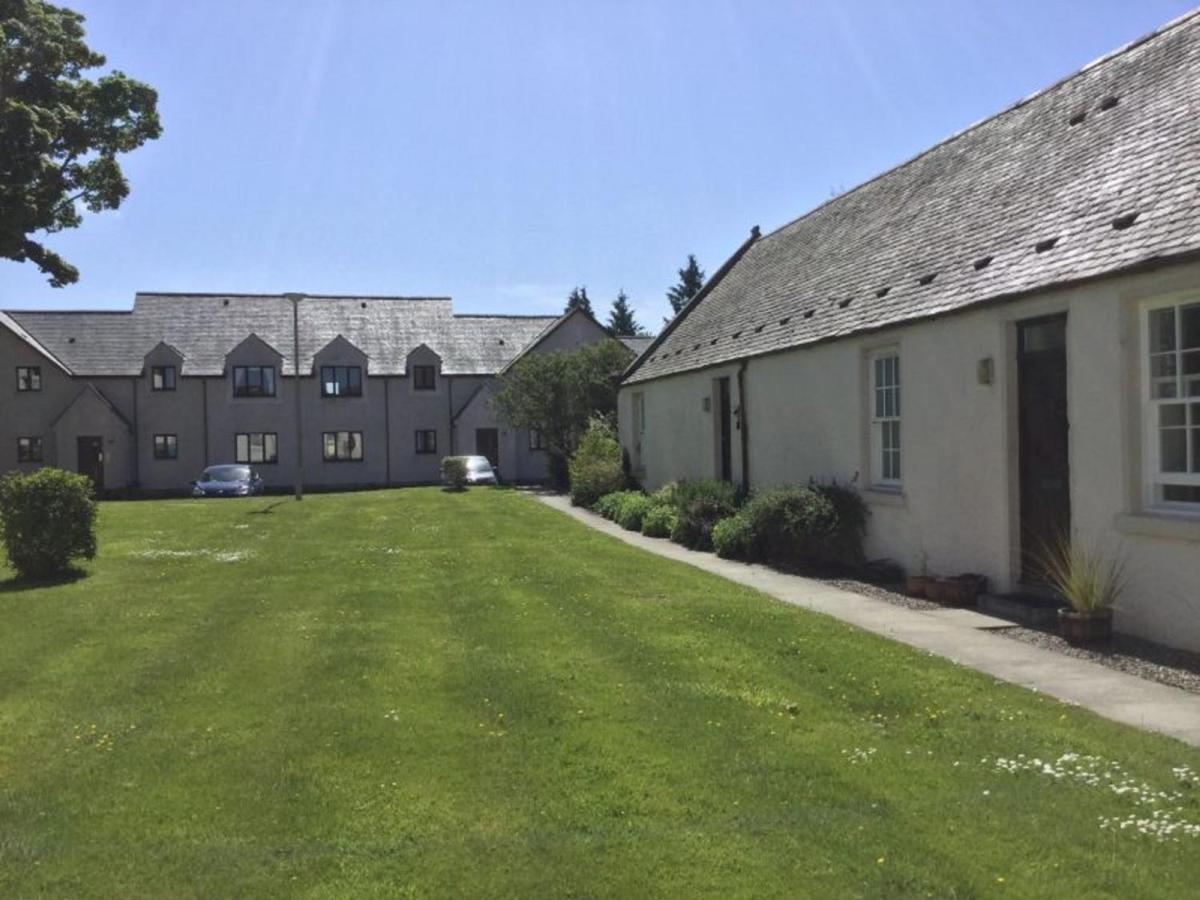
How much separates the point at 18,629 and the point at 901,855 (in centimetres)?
971

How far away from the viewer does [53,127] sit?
885 inches

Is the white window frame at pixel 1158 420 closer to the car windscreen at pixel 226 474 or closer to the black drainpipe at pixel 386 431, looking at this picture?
the car windscreen at pixel 226 474

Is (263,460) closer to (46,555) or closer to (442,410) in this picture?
(442,410)

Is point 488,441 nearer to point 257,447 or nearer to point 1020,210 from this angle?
point 257,447

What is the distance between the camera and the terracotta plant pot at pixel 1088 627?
9195 millimetres

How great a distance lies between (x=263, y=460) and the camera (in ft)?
163

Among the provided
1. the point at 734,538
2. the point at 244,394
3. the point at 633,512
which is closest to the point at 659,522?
the point at 633,512

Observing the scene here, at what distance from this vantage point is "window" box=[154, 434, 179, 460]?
161 ft

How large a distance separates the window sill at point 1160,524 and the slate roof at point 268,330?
45.0m

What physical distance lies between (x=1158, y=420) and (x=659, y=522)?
12.3 meters

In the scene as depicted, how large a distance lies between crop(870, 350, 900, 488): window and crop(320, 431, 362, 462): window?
129ft

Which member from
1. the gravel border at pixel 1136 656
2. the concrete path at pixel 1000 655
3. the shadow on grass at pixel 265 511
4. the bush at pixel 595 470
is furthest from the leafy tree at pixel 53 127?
the gravel border at pixel 1136 656

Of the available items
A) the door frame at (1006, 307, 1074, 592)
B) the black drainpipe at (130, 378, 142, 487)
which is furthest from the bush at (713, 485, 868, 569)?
the black drainpipe at (130, 378, 142, 487)

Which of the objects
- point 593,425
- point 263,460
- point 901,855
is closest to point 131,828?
point 901,855
